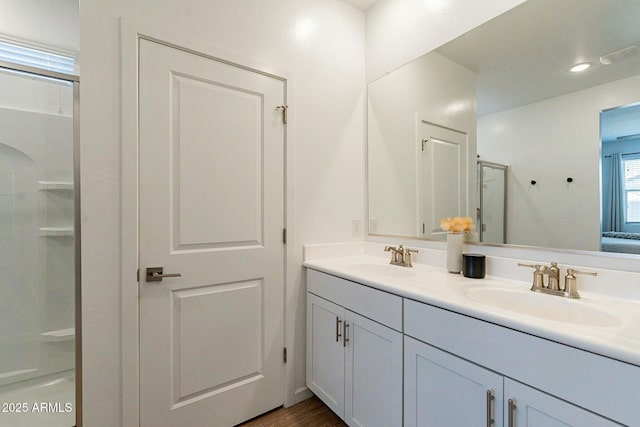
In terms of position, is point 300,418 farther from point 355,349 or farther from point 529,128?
point 529,128

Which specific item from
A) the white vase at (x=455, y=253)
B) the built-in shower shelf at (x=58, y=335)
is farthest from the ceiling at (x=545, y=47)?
the built-in shower shelf at (x=58, y=335)

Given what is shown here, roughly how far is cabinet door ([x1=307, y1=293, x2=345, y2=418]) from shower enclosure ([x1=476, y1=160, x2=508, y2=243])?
2.88 feet

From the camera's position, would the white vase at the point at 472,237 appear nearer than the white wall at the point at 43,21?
Yes

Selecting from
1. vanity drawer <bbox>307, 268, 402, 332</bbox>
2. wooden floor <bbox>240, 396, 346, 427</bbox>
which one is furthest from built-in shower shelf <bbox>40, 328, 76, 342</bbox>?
vanity drawer <bbox>307, 268, 402, 332</bbox>

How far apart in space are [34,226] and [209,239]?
61.7 inches

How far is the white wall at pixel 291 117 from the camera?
1.24 m

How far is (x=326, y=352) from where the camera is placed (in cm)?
163

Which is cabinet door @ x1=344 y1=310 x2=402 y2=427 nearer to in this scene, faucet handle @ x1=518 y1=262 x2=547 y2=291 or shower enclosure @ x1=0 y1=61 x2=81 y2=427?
faucet handle @ x1=518 y1=262 x2=547 y2=291

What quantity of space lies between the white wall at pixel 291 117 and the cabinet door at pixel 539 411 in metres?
1.20

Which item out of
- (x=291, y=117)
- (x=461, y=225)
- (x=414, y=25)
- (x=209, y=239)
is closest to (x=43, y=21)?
(x=291, y=117)

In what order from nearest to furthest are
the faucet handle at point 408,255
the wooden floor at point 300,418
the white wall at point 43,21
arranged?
the wooden floor at point 300,418 < the faucet handle at point 408,255 < the white wall at point 43,21

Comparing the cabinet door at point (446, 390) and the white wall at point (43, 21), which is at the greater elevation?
the white wall at point (43, 21)

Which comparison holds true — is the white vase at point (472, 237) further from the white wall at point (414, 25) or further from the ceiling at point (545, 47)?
the white wall at point (414, 25)

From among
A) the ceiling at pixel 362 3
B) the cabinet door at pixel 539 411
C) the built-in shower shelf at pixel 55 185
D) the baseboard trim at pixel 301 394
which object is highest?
the ceiling at pixel 362 3
